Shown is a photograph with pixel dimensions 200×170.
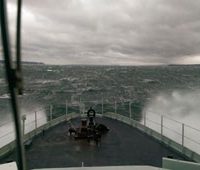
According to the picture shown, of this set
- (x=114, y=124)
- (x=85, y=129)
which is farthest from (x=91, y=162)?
(x=114, y=124)

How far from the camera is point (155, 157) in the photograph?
8.15 metres

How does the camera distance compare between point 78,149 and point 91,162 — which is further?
point 78,149

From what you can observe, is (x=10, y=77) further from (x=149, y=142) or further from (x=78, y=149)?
(x=149, y=142)

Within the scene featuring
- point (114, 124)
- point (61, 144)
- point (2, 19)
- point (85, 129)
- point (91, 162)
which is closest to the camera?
point (2, 19)

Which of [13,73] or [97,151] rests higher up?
[13,73]

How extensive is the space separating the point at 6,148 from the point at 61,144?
68.4 inches

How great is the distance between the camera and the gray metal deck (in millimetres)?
7793

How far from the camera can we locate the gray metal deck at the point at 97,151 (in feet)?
25.6

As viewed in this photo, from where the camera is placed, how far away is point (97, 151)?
8.64 metres

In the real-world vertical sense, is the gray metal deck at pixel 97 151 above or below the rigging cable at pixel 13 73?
below

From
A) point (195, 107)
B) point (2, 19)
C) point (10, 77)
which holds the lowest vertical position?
point (195, 107)

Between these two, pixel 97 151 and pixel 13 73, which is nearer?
pixel 13 73

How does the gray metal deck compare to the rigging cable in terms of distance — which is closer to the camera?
the rigging cable

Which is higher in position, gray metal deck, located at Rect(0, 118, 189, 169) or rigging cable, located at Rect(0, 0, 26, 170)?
rigging cable, located at Rect(0, 0, 26, 170)
